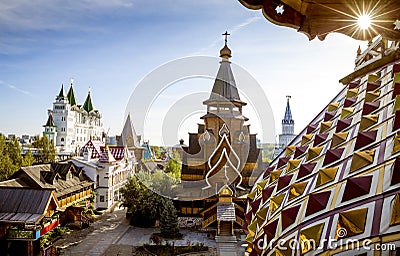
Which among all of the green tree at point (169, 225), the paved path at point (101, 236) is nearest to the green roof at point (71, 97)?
the paved path at point (101, 236)

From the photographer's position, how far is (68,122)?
5366 cm

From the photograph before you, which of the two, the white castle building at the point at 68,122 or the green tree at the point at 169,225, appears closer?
the green tree at the point at 169,225

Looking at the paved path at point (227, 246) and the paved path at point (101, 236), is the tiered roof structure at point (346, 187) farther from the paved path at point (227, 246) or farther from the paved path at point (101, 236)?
the paved path at point (101, 236)

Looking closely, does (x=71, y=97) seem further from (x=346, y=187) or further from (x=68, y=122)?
(x=346, y=187)

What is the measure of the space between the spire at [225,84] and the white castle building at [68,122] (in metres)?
30.5

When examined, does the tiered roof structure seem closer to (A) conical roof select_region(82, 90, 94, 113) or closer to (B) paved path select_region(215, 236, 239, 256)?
(B) paved path select_region(215, 236, 239, 256)

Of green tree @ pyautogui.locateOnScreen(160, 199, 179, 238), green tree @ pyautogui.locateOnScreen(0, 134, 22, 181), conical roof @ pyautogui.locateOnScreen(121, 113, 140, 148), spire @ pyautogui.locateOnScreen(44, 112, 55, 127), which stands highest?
spire @ pyautogui.locateOnScreen(44, 112, 55, 127)

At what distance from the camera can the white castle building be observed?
170 feet

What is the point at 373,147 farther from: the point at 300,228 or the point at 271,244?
the point at 271,244

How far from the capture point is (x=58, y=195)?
18.6m

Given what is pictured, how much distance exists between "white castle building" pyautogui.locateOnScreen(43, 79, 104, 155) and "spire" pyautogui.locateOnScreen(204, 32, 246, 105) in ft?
100

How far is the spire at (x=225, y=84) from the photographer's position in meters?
25.4

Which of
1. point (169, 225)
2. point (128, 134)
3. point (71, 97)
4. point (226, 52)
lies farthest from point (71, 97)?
point (169, 225)

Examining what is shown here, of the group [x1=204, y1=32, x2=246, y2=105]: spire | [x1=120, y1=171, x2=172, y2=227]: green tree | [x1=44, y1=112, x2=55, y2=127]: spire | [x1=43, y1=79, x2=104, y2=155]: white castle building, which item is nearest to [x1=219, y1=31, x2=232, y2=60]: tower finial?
[x1=204, y1=32, x2=246, y2=105]: spire
